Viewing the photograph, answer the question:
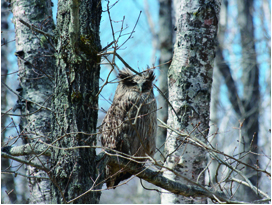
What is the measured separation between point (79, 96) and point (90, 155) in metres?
0.61

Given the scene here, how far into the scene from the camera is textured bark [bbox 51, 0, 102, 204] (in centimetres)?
302

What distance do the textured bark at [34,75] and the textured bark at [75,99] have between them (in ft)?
6.23

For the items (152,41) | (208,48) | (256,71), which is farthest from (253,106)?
(208,48)

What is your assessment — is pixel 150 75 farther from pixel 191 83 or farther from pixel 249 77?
pixel 249 77

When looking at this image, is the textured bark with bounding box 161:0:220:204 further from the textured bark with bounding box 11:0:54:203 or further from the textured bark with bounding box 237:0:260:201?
the textured bark with bounding box 237:0:260:201

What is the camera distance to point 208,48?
4.23 meters

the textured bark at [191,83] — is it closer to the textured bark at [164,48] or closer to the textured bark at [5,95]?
the textured bark at [164,48]

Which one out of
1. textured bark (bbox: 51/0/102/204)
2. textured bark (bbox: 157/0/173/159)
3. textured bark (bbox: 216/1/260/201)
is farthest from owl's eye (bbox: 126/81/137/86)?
textured bark (bbox: 216/1/260/201)

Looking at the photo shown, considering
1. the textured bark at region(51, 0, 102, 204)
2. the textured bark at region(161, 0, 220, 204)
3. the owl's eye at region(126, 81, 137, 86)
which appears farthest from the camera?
the owl's eye at region(126, 81, 137, 86)

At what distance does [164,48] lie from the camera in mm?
9391

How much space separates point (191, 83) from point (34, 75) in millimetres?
2674

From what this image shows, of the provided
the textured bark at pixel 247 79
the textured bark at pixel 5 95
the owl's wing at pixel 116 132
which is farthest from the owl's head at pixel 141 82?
the textured bark at pixel 247 79

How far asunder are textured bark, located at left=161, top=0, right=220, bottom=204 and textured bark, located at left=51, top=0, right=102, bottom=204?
52.9 inches

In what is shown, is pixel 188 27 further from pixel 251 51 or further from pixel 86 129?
pixel 251 51
